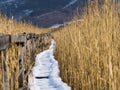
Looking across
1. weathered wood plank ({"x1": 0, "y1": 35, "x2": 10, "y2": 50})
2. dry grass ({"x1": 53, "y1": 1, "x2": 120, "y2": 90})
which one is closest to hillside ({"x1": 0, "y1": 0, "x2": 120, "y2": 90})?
dry grass ({"x1": 53, "y1": 1, "x2": 120, "y2": 90})

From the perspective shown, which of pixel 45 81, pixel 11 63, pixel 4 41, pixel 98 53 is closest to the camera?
pixel 4 41

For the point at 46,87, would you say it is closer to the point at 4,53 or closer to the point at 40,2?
the point at 4,53

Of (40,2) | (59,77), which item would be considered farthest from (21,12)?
(59,77)

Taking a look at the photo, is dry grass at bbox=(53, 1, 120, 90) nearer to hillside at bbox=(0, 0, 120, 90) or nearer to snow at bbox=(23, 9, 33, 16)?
hillside at bbox=(0, 0, 120, 90)

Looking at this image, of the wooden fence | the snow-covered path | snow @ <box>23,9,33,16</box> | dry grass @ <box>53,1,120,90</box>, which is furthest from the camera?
snow @ <box>23,9,33,16</box>

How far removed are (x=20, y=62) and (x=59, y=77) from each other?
1.74 metres

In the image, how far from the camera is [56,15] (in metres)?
102

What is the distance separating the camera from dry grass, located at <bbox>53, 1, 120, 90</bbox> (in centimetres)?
490

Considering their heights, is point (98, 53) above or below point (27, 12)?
below

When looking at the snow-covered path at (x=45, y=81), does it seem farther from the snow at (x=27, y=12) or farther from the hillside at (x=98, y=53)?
the snow at (x=27, y=12)

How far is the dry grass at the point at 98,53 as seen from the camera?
4.90 m

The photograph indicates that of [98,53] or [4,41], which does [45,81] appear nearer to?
[98,53]

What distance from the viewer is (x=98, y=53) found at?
5.66 metres

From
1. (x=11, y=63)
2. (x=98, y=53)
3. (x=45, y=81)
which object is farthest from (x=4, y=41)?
(x=45, y=81)
